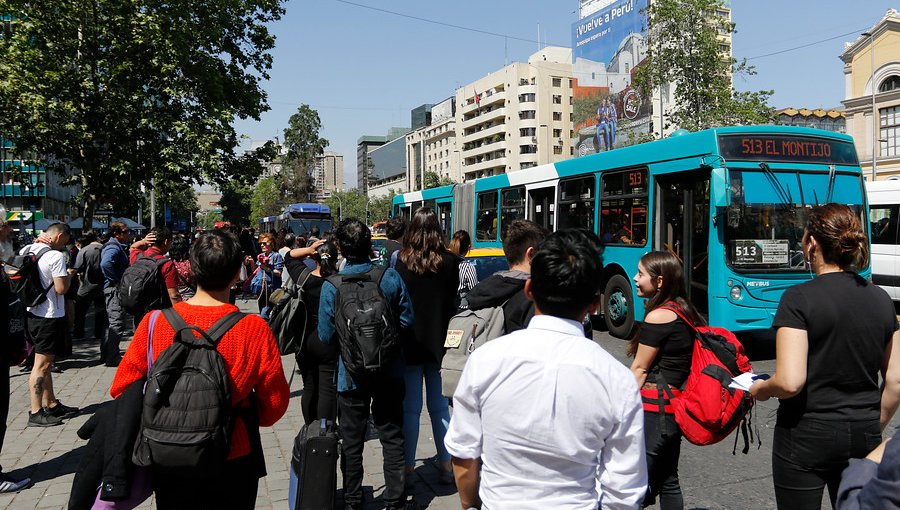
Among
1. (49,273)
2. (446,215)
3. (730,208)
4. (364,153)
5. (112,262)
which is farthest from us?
(364,153)

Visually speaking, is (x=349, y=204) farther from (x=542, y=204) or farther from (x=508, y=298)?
(x=508, y=298)

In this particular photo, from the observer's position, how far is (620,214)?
36.5ft

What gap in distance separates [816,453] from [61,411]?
655 centimetres

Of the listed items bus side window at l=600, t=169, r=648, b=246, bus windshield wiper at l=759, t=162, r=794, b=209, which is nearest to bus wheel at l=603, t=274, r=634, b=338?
bus side window at l=600, t=169, r=648, b=246

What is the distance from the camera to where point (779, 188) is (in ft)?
29.5

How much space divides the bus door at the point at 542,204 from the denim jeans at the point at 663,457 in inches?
398

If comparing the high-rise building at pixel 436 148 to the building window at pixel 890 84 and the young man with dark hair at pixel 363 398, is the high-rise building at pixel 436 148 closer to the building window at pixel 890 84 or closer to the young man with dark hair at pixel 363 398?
the building window at pixel 890 84

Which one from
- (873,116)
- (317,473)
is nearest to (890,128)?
(873,116)

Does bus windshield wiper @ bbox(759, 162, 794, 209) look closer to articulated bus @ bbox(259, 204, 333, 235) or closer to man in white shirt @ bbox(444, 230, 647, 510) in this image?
man in white shirt @ bbox(444, 230, 647, 510)

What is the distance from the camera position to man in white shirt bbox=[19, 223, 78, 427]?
621 cm

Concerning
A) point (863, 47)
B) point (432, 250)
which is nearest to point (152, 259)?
point (432, 250)

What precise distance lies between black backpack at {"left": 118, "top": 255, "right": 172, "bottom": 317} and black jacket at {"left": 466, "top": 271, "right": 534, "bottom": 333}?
4.33 metres

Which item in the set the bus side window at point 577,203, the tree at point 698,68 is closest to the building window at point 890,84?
the tree at point 698,68

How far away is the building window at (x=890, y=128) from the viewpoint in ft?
126
